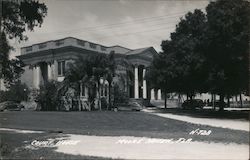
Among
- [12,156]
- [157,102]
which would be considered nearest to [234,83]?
[12,156]

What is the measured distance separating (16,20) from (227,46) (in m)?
15.3

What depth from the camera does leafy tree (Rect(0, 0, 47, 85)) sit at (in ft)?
52.2

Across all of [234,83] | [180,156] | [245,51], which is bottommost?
[180,156]

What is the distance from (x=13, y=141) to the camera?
1541 cm

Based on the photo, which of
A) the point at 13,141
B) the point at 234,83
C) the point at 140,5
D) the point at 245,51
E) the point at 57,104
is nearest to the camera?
the point at 140,5

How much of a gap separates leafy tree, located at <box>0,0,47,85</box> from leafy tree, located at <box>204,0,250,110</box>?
536 inches

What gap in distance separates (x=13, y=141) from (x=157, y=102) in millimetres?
38173

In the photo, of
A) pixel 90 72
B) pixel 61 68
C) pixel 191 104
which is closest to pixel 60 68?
pixel 61 68

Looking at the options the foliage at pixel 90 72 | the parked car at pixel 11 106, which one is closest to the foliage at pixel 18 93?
the parked car at pixel 11 106

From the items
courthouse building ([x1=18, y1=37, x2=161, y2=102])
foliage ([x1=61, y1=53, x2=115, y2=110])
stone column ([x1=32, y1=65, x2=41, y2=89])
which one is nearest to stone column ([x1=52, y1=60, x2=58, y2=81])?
courthouse building ([x1=18, y1=37, x2=161, y2=102])

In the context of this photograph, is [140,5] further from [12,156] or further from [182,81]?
[182,81]

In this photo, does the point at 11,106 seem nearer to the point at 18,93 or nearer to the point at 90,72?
the point at 18,93

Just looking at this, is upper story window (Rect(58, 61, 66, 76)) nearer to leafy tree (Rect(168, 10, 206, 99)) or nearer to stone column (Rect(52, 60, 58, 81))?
stone column (Rect(52, 60, 58, 81))

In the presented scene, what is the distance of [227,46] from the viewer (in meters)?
27.0
